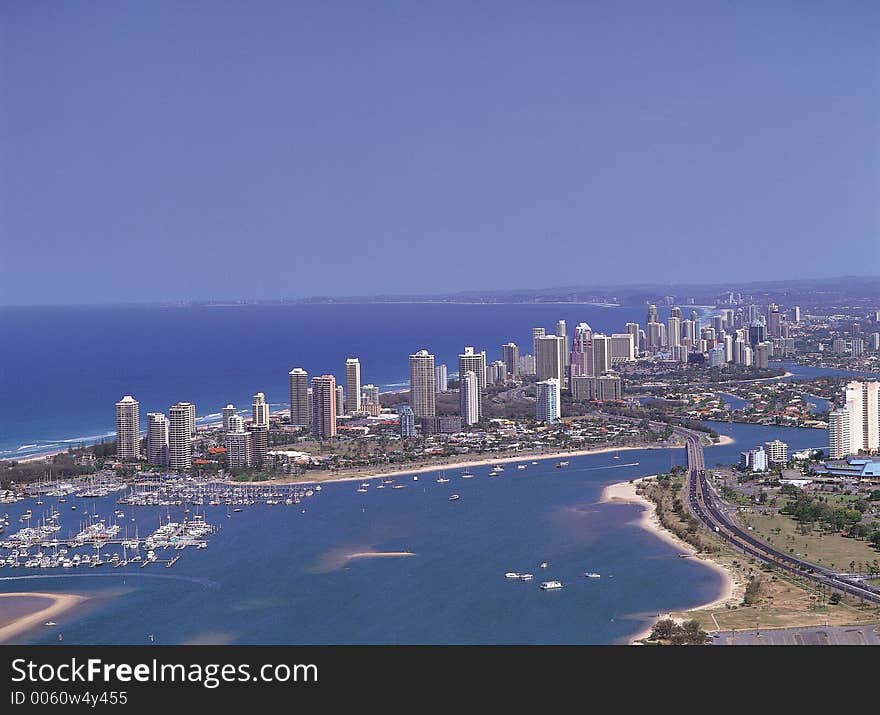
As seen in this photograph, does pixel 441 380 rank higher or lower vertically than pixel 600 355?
lower

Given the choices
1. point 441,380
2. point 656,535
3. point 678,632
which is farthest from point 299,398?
point 678,632

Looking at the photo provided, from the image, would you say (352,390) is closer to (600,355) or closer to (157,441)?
(157,441)

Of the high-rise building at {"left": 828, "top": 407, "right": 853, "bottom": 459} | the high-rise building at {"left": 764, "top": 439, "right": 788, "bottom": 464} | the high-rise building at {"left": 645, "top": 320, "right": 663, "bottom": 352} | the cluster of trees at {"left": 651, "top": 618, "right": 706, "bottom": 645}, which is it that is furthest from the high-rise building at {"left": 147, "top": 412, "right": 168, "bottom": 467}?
the high-rise building at {"left": 645, "top": 320, "right": 663, "bottom": 352}

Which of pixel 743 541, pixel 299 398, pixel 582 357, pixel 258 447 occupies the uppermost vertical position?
pixel 582 357

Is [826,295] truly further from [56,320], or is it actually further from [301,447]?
[56,320]

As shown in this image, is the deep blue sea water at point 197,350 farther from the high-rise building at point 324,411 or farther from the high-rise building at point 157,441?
the high-rise building at point 324,411

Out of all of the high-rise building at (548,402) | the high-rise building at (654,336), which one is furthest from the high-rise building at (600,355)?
the high-rise building at (654,336)
